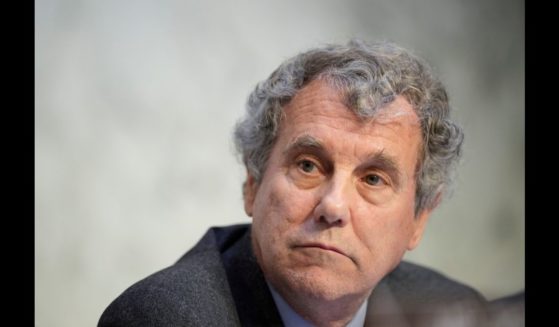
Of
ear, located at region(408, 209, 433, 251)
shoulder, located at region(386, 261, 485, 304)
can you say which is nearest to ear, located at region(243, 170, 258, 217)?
ear, located at region(408, 209, 433, 251)

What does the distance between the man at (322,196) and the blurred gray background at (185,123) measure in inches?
7.4

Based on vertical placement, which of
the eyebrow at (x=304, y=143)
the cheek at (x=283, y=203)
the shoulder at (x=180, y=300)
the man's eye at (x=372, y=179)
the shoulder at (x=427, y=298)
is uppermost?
the eyebrow at (x=304, y=143)

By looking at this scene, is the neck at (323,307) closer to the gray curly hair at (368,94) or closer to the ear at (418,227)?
the ear at (418,227)

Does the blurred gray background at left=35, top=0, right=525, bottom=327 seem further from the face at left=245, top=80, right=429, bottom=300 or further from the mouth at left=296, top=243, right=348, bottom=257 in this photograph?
the mouth at left=296, top=243, right=348, bottom=257

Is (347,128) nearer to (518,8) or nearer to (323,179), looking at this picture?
(323,179)

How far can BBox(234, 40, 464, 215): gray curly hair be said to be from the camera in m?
1.61

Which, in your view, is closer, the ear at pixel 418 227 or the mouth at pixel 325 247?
the mouth at pixel 325 247

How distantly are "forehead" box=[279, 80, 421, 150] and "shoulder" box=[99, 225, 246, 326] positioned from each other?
388 millimetres

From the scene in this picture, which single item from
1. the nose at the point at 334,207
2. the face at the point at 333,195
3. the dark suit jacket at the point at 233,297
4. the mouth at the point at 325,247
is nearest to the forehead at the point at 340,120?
the face at the point at 333,195

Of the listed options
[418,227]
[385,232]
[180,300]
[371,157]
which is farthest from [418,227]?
[180,300]

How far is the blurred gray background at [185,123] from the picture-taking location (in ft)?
6.04

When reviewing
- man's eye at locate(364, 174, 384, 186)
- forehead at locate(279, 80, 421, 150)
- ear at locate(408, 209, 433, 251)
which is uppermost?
forehead at locate(279, 80, 421, 150)
